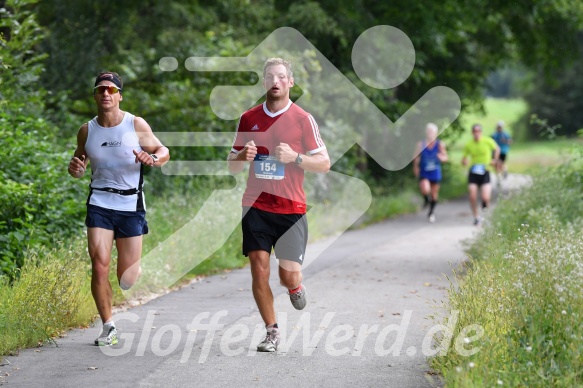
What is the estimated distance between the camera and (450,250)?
51.6 feet

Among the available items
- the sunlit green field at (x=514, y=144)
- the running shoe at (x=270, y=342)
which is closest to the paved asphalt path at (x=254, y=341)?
the running shoe at (x=270, y=342)

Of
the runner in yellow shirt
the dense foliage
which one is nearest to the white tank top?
the dense foliage

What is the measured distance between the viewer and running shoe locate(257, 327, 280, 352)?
7906 millimetres

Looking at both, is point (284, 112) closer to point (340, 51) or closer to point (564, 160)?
point (564, 160)

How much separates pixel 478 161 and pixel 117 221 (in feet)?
44.5

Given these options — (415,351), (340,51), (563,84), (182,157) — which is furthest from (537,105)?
(415,351)

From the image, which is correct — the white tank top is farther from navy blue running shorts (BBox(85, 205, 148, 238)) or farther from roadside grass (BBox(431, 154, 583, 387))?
roadside grass (BBox(431, 154, 583, 387))

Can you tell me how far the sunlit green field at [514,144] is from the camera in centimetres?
3437

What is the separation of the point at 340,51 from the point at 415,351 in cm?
1736

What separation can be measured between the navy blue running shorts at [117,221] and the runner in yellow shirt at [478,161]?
12950 mm

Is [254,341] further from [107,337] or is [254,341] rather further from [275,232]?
[107,337]

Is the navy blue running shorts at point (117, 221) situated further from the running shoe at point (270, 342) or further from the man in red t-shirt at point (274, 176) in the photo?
the running shoe at point (270, 342)

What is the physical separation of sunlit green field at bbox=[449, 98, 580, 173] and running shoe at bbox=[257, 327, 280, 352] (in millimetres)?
7832

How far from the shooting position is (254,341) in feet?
27.6
